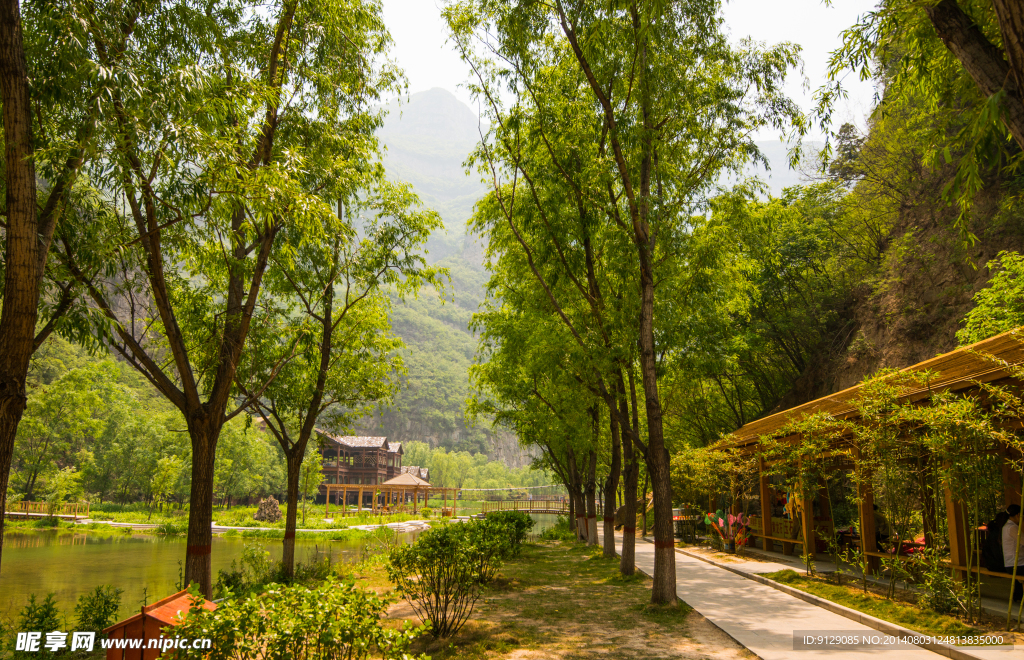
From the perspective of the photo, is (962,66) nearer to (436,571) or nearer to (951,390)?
(951,390)

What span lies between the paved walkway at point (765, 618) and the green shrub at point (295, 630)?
3.96 m

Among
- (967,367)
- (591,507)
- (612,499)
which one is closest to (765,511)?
(612,499)

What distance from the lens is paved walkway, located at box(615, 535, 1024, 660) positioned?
5.51 metres

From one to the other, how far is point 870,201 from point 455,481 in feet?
256

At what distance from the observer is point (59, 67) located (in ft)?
17.4

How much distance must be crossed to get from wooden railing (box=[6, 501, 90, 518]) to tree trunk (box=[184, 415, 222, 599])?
30.6m

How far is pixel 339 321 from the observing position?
37.6 ft

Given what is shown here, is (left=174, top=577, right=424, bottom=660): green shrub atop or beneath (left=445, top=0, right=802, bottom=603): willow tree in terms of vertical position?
beneath

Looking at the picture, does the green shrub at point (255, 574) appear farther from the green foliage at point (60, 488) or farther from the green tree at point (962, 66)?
the green foliage at point (60, 488)

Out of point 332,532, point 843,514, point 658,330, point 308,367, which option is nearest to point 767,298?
point 843,514

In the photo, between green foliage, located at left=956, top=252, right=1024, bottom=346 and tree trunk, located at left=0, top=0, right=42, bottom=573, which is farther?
green foliage, located at left=956, top=252, right=1024, bottom=346

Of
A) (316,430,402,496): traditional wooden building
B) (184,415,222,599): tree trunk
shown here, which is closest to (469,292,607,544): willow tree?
(184,415,222,599): tree trunk

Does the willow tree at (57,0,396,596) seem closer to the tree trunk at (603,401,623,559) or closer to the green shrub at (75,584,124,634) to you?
the green shrub at (75,584,124,634)

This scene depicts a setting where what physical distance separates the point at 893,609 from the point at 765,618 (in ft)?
4.94
